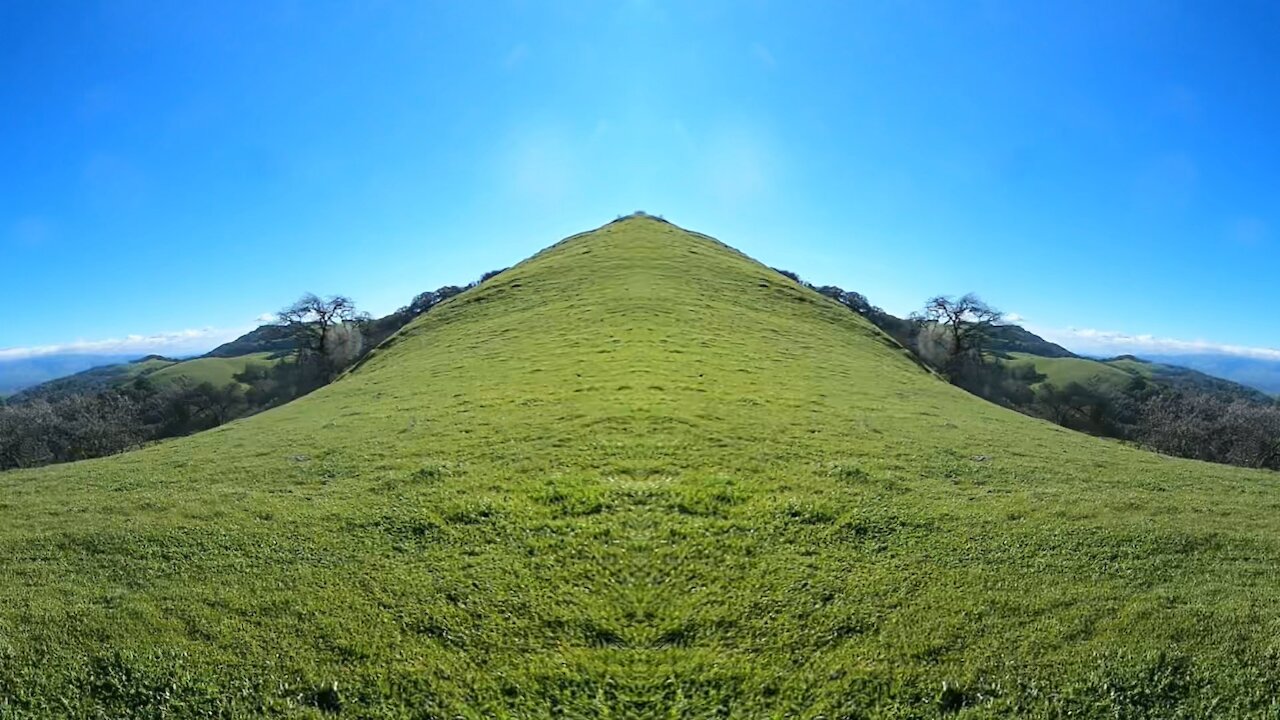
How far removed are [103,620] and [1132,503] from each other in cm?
2277

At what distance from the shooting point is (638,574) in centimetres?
1123

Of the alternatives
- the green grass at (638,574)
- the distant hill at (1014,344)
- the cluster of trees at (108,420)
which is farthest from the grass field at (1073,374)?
the cluster of trees at (108,420)

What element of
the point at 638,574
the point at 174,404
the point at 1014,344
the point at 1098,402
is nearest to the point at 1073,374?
the point at 1098,402

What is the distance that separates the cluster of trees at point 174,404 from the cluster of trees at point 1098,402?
6523 centimetres

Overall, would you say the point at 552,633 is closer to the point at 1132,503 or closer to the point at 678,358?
the point at 1132,503

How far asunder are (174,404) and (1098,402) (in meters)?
127

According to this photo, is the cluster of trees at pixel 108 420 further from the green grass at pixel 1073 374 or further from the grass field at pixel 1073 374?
the grass field at pixel 1073 374

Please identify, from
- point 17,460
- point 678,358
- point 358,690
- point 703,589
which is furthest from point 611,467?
point 17,460

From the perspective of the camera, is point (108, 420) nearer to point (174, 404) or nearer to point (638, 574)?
point (174, 404)

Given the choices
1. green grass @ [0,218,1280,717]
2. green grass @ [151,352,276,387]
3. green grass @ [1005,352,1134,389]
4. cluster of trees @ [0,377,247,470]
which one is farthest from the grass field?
green grass @ [151,352,276,387]

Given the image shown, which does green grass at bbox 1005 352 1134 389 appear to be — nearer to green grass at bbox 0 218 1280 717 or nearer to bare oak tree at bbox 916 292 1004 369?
bare oak tree at bbox 916 292 1004 369

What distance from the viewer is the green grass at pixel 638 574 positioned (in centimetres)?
871

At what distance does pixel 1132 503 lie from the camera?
17031mm

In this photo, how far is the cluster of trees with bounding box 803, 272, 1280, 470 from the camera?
60.3 metres
